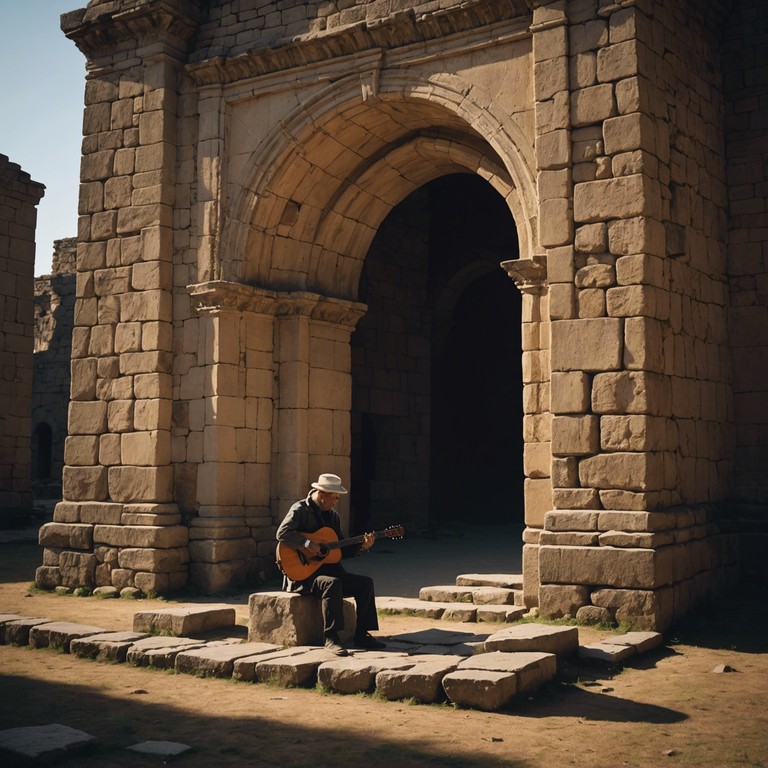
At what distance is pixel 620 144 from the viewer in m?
8.35

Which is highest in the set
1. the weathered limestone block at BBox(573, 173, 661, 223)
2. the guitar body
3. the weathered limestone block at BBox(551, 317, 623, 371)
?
the weathered limestone block at BBox(573, 173, 661, 223)

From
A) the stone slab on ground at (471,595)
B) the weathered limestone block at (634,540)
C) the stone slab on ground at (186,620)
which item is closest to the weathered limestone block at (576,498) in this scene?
the weathered limestone block at (634,540)

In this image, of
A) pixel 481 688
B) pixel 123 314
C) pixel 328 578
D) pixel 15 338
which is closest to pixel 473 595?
pixel 328 578

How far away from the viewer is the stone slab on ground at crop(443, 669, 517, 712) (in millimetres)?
5734

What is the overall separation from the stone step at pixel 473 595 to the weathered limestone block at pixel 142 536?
8.95 ft

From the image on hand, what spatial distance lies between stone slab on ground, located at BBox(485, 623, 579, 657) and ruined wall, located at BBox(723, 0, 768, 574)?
3636mm

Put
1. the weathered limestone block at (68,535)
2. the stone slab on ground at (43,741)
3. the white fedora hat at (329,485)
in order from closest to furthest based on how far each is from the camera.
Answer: the stone slab on ground at (43,741)
the white fedora hat at (329,485)
the weathered limestone block at (68,535)

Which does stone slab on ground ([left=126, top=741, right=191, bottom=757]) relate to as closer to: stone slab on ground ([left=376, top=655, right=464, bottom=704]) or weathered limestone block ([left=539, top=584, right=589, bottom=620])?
stone slab on ground ([left=376, top=655, right=464, bottom=704])

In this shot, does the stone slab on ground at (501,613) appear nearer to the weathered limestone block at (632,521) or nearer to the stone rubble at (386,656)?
the stone rubble at (386,656)

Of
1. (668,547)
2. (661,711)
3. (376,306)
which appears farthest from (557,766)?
(376,306)

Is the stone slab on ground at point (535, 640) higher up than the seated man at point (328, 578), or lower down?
lower down

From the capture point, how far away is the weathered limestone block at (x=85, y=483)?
1095 centimetres

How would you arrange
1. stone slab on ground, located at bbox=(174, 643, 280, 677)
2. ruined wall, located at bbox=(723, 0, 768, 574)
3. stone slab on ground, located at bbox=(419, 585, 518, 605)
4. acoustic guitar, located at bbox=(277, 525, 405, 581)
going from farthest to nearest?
ruined wall, located at bbox=(723, 0, 768, 574), stone slab on ground, located at bbox=(419, 585, 518, 605), acoustic guitar, located at bbox=(277, 525, 405, 581), stone slab on ground, located at bbox=(174, 643, 280, 677)

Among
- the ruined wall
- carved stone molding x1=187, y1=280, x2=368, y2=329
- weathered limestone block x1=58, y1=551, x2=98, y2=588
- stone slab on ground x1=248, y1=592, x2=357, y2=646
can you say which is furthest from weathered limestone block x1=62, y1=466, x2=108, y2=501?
the ruined wall
